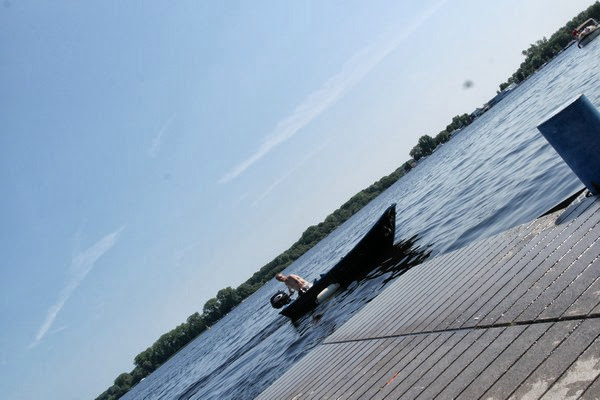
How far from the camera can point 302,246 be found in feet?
492

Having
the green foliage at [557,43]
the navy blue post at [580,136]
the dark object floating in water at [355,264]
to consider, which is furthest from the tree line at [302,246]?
the navy blue post at [580,136]

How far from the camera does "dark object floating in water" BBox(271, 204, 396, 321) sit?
23.0 metres

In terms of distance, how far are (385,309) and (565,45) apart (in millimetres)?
124260

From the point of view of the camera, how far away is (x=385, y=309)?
905 centimetres

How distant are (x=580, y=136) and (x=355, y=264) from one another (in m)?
17.0

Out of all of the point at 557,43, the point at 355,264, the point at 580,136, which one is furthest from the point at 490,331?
the point at 557,43

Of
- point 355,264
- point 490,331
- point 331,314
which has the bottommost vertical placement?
point 331,314

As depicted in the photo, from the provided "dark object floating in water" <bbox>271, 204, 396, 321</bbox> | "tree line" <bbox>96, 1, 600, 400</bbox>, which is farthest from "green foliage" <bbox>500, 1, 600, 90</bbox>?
"dark object floating in water" <bbox>271, 204, 396, 321</bbox>

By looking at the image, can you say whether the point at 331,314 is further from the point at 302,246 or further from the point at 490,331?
the point at 302,246

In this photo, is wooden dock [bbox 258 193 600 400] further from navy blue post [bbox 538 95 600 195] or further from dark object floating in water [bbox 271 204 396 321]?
dark object floating in water [bbox 271 204 396 321]

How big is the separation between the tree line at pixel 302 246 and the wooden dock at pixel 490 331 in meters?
114

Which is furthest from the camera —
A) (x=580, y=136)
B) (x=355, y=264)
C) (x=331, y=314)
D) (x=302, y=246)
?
(x=302, y=246)

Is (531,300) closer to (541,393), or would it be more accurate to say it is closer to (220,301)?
(541,393)

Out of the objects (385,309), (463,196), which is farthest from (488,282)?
(463,196)
